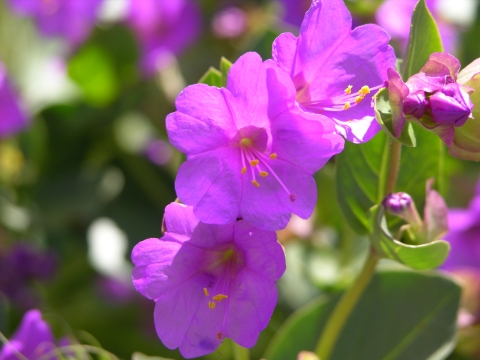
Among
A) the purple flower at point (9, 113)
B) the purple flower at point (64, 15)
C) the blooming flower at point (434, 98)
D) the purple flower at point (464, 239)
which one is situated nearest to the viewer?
the blooming flower at point (434, 98)

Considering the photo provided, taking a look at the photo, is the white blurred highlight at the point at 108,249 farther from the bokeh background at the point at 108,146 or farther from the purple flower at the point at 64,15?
the purple flower at the point at 64,15

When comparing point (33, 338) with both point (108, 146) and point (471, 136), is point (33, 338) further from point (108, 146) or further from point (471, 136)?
point (108, 146)

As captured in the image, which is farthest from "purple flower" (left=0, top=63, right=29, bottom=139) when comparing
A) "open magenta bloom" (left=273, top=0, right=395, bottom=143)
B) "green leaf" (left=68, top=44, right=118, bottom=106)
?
"open magenta bloom" (left=273, top=0, right=395, bottom=143)

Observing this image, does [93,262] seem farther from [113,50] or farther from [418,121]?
[418,121]

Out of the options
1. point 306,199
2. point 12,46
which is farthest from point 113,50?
point 306,199

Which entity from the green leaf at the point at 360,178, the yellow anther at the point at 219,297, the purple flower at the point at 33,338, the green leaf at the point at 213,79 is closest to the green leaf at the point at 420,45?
the green leaf at the point at 360,178

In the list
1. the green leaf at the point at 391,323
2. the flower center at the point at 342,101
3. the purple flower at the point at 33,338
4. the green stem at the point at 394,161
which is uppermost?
the flower center at the point at 342,101
